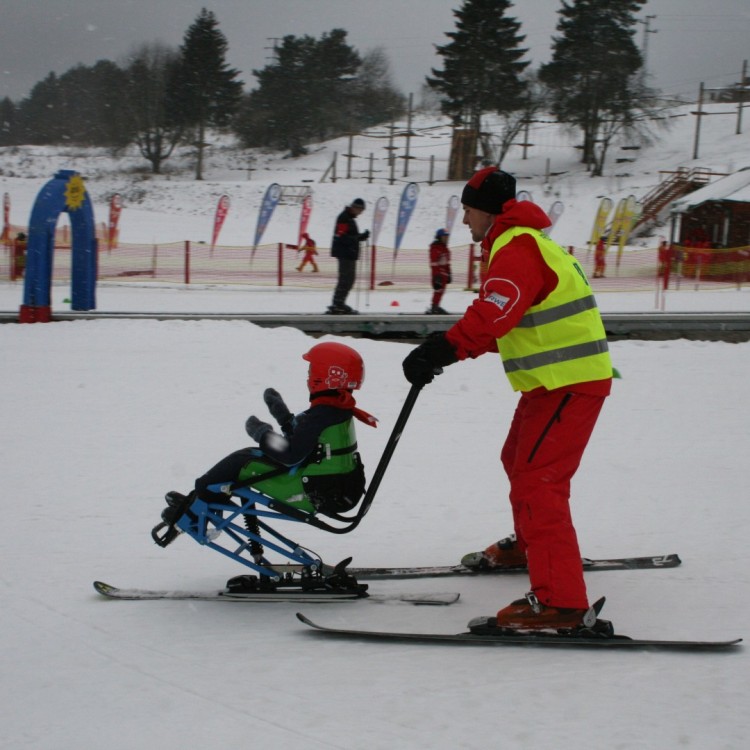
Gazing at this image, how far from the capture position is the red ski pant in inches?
130

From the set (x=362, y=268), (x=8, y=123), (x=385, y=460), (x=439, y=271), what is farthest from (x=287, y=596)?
(x=8, y=123)

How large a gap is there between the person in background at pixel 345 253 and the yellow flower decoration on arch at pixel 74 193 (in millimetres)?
3727

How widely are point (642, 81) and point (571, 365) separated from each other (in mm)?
46438

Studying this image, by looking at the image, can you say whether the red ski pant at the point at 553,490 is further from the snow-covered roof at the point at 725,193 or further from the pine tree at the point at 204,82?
the pine tree at the point at 204,82

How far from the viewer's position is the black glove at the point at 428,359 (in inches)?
129

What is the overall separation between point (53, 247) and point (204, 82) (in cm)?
4182

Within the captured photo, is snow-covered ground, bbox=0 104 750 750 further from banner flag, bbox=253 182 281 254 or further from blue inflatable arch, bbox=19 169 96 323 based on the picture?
banner flag, bbox=253 182 281 254

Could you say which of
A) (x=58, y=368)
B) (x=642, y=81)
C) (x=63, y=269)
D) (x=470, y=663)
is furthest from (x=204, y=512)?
(x=642, y=81)

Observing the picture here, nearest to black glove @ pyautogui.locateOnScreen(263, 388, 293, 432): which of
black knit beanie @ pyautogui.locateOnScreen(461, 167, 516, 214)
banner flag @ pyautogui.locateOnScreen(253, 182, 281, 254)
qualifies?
black knit beanie @ pyautogui.locateOnScreen(461, 167, 516, 214)

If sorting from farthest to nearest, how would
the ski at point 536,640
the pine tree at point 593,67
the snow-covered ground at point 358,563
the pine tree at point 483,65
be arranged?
the pine tree at point 483,65
the pine tree at point 593,67
the ski at point 536,640
the snow-covered ground at point 358,563

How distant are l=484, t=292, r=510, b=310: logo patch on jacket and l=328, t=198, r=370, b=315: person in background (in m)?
9.76

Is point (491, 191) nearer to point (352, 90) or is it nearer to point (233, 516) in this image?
point (233, 516)

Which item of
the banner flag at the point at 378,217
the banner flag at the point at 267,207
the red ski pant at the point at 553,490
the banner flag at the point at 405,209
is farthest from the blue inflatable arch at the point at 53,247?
the banner flag at the point at 405,209

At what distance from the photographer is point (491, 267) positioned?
3311 millimetres
